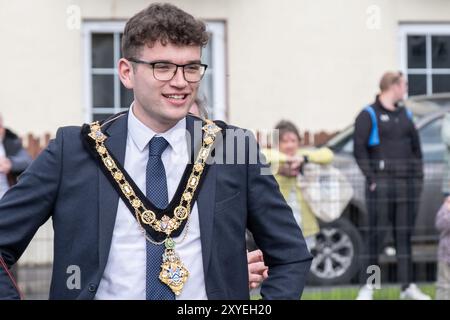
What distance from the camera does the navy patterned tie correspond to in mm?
4004

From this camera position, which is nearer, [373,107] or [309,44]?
[373,107]

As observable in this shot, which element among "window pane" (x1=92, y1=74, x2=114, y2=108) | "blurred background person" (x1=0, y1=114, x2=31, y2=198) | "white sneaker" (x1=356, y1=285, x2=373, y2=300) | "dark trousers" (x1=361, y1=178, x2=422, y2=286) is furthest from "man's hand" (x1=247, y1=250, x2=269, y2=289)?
"window pane" (x1=92, y1=74, x2=114, y2=108)

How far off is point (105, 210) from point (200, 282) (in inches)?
14.8

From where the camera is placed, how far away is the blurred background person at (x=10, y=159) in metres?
10.1

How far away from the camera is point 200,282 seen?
160 inches

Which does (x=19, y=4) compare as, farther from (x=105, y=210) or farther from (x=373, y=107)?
(x=105, y=210)

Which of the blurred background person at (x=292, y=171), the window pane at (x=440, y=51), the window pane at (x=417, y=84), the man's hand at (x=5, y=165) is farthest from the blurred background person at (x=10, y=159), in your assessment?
the window pane at (x=440, y=51)

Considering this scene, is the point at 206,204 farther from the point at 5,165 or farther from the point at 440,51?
the point at 440,51

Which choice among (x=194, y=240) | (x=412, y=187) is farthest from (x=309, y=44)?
(x=194, y=240)

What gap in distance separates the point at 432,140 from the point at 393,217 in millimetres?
1624

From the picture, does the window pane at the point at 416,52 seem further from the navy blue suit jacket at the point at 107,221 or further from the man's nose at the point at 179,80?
the man's nose at the point at 179,80

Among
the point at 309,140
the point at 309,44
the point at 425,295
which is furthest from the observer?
the point at 309,44
